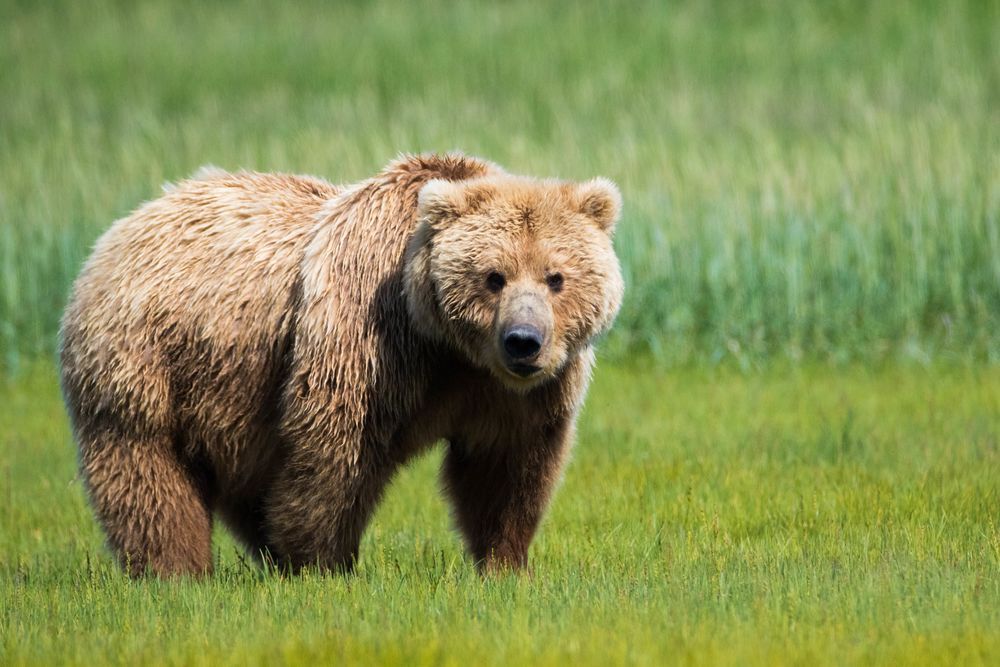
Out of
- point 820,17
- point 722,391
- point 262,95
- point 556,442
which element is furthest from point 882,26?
point 556,442

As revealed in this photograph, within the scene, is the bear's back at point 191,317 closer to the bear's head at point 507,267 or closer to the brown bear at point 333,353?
the brown bear at point 333,353

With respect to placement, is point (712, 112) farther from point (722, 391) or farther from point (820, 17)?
point (722, 391)

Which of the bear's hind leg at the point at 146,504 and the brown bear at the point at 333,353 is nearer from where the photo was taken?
the brown bear at the point at 333,353

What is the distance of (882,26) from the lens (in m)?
22.1

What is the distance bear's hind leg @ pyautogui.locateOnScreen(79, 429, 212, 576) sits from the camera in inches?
243

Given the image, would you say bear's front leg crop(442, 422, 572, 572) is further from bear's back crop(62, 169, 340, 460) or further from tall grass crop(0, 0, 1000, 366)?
tall grass crop(0, 0, 1000, 366)

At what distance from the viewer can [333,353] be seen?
5.83 m

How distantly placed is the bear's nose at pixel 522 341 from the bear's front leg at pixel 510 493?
30.6 inches

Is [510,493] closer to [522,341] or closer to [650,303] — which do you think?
[522,341]

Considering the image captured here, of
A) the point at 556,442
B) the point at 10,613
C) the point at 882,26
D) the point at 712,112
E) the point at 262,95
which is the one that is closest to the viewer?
the point at 10,613

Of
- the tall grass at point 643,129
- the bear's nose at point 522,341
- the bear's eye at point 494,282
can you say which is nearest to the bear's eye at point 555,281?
the bear's eye at point 494,282

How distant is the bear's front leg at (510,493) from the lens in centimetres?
609

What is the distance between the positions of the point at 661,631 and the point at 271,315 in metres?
2.25

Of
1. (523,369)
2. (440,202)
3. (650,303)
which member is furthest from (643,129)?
(523,369)
